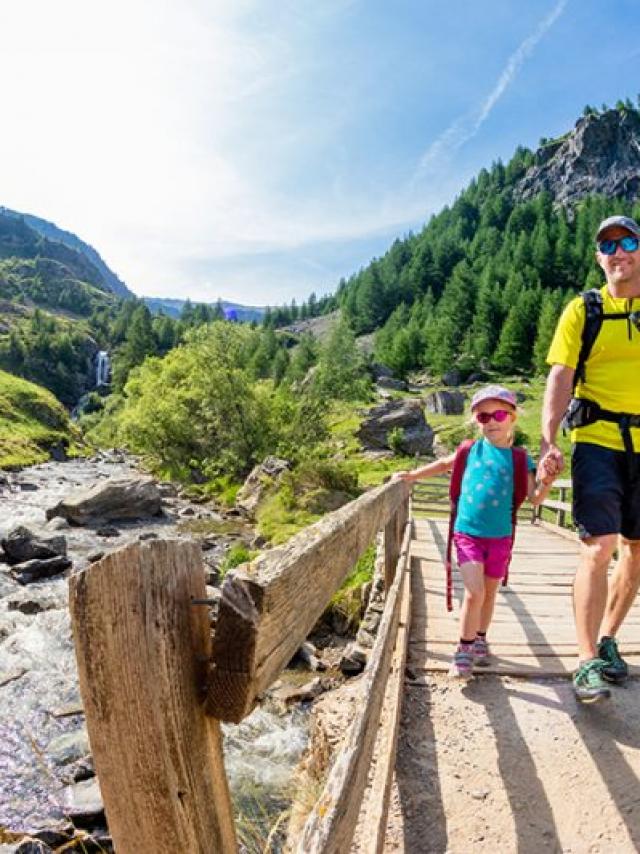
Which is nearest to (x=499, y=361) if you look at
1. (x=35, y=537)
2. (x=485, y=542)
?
(x=35, y=537)

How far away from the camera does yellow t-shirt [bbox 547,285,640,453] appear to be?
3.59m

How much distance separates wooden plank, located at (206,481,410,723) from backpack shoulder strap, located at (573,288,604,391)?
2730mm

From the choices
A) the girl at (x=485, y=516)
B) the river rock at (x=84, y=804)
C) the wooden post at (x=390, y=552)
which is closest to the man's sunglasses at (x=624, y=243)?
the girl at (x=485, y=516)

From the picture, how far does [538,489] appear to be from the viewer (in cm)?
381

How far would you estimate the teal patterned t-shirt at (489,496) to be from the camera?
13.5ft

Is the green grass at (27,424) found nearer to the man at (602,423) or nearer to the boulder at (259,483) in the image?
the boulder at (259,483)

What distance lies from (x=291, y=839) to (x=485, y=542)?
273 cm

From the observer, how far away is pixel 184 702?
1062 millimetres

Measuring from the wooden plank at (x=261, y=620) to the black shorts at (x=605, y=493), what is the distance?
2486mm

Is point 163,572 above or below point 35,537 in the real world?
above

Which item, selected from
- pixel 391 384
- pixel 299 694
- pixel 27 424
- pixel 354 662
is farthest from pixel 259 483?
pixel 391 384

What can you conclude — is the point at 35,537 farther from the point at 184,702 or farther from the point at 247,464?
the point at 184,702

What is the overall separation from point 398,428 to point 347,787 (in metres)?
38.5

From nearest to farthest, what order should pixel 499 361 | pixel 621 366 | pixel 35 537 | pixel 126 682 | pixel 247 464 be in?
pixel 126 682 < pixel 621 366 < pixel 35 537 < pixel 247 464 < pixel 499 361
